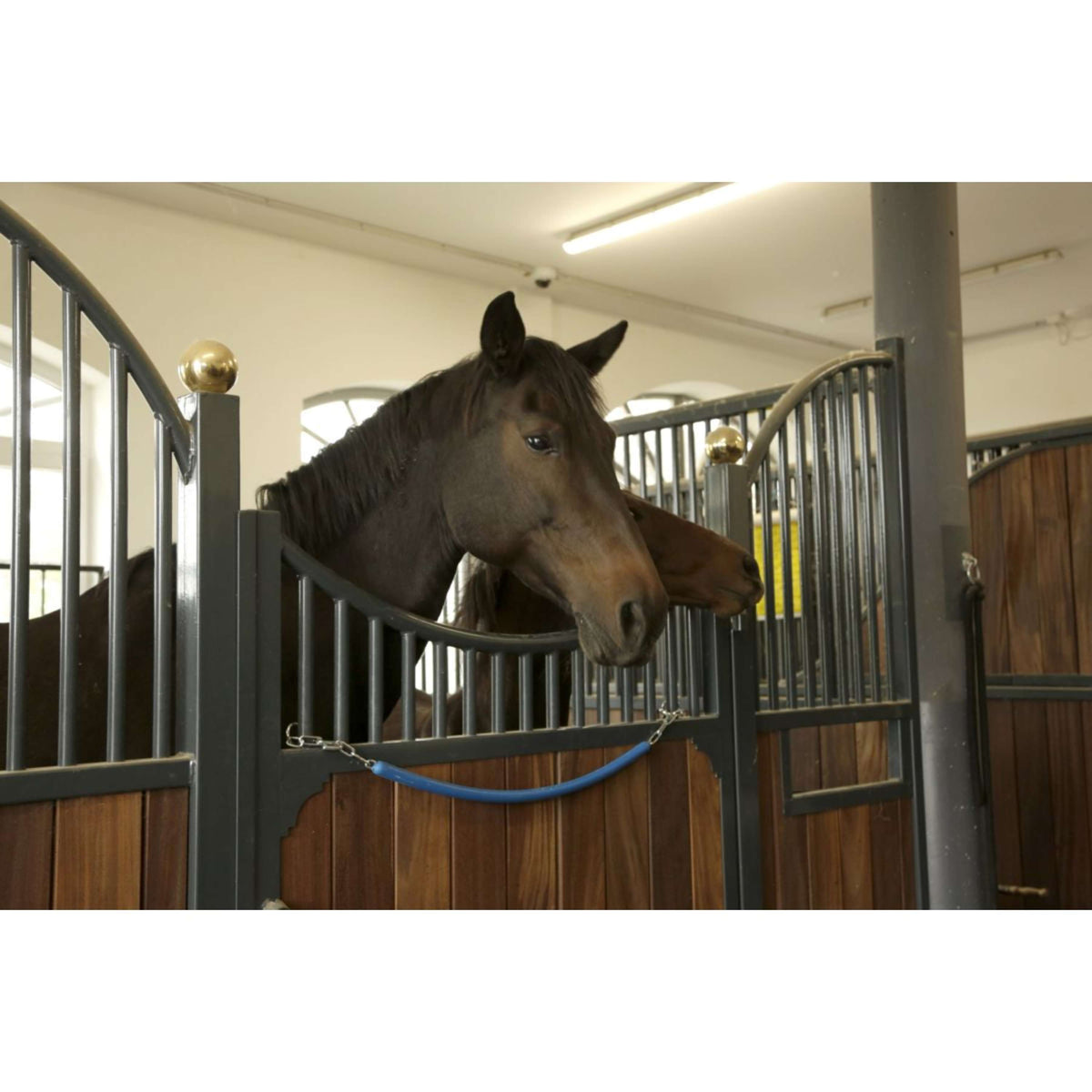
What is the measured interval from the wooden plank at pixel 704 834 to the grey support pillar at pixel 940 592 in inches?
26.7

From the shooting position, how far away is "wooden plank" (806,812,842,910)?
1.93m

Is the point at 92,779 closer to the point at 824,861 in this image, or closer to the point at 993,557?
the point at 824,861

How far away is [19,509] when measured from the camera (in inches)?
40.6

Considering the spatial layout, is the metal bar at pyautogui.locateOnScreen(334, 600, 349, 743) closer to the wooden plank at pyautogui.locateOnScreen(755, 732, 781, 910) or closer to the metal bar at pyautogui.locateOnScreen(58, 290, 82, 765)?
the metal bar at pyautogui.locateOnScreen(58, 290, 82, 765)

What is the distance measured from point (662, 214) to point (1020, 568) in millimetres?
3030

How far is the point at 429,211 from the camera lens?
17.2 feet

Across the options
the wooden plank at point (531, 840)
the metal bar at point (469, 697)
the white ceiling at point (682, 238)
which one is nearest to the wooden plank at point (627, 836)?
the wooden plank at point (531, 840)

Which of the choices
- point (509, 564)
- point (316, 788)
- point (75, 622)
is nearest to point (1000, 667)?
→ point (509, 564)

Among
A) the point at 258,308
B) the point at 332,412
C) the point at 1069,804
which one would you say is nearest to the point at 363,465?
the point at 1069,804

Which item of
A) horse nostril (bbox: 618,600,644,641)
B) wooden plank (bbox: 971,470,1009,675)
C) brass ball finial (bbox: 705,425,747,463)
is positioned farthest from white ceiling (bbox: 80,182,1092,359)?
horse nostril (bbox: 618,600,644,641)

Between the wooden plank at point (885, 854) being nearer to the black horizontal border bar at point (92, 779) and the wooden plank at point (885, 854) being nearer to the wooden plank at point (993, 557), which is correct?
the wooden plank at point (993, 557)

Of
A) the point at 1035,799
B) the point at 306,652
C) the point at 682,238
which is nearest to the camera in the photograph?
the point at 306,652

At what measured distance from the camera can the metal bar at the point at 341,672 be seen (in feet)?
4.07

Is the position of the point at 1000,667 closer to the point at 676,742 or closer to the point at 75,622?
the point at 676,742
